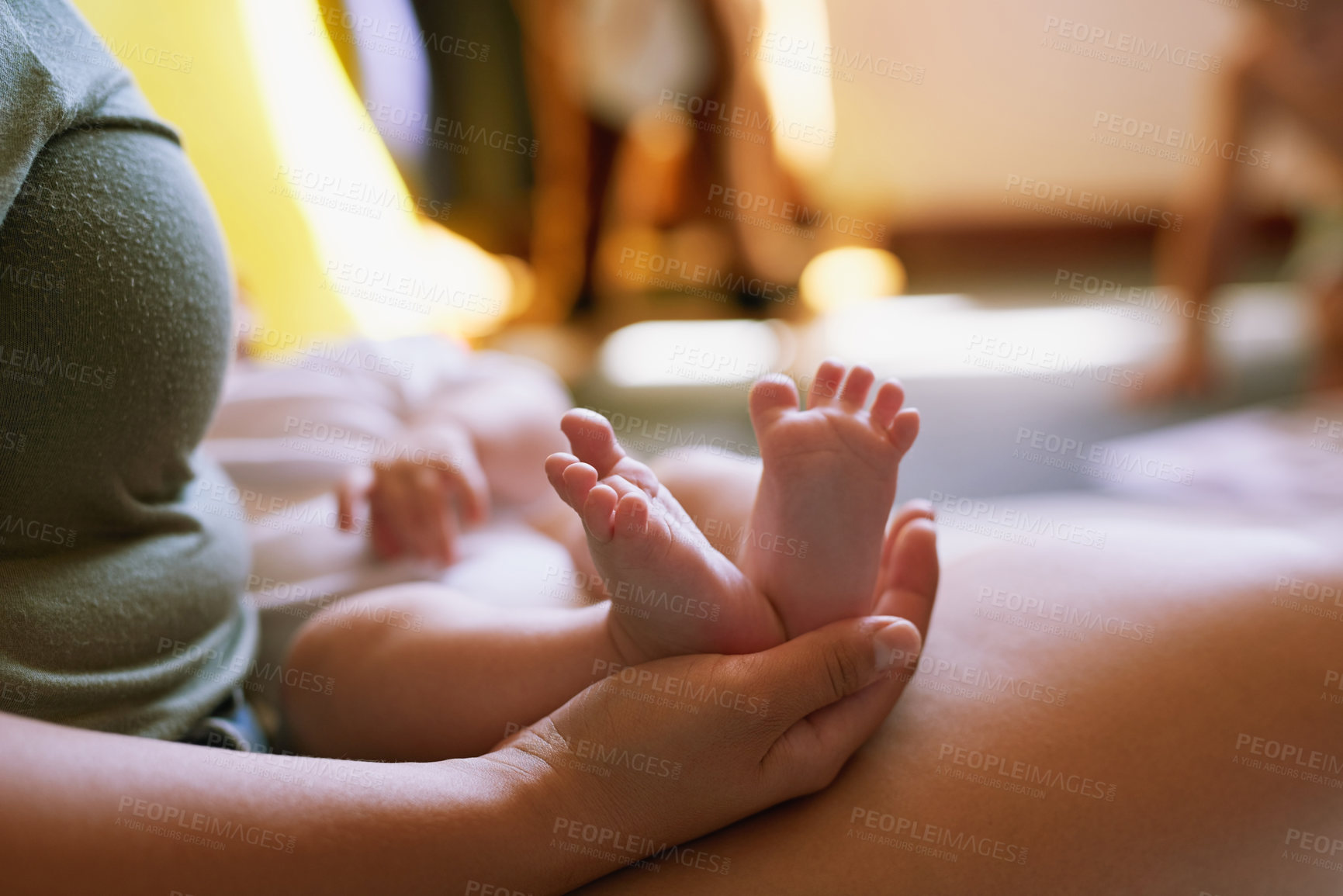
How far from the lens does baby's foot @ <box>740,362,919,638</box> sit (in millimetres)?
497

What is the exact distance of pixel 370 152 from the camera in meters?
1.65

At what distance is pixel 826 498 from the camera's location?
498mm

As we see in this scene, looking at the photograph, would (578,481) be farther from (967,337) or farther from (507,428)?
(967,337)

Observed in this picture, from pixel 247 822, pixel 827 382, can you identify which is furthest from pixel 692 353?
pixel 247 822

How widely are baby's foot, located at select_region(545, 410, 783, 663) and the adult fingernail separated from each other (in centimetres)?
7

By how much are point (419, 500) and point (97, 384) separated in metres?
0.28

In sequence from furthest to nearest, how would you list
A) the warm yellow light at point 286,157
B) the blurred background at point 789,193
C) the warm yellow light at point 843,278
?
the warm yellow light at point 843,278, the blurred background at point 789,193, the warm yellow light at point 286,157

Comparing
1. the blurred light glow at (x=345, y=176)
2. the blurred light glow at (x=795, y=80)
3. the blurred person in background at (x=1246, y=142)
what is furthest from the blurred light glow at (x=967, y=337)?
the blurred light glow at (x=345, y=176)

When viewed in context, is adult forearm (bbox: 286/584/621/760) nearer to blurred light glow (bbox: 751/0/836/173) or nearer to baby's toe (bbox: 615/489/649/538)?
baby's toe (bbox: 615/489/649/538)

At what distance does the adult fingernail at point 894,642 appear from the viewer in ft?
1.49

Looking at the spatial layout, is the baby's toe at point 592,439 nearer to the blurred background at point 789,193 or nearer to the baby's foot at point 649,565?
the baby's foot at point 649,565

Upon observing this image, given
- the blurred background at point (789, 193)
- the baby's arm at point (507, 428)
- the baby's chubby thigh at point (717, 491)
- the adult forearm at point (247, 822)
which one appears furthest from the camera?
the blurred background at point (789, 193)

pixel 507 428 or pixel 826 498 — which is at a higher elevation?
pixel 826 498

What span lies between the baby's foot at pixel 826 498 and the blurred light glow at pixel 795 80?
2.00 metres
